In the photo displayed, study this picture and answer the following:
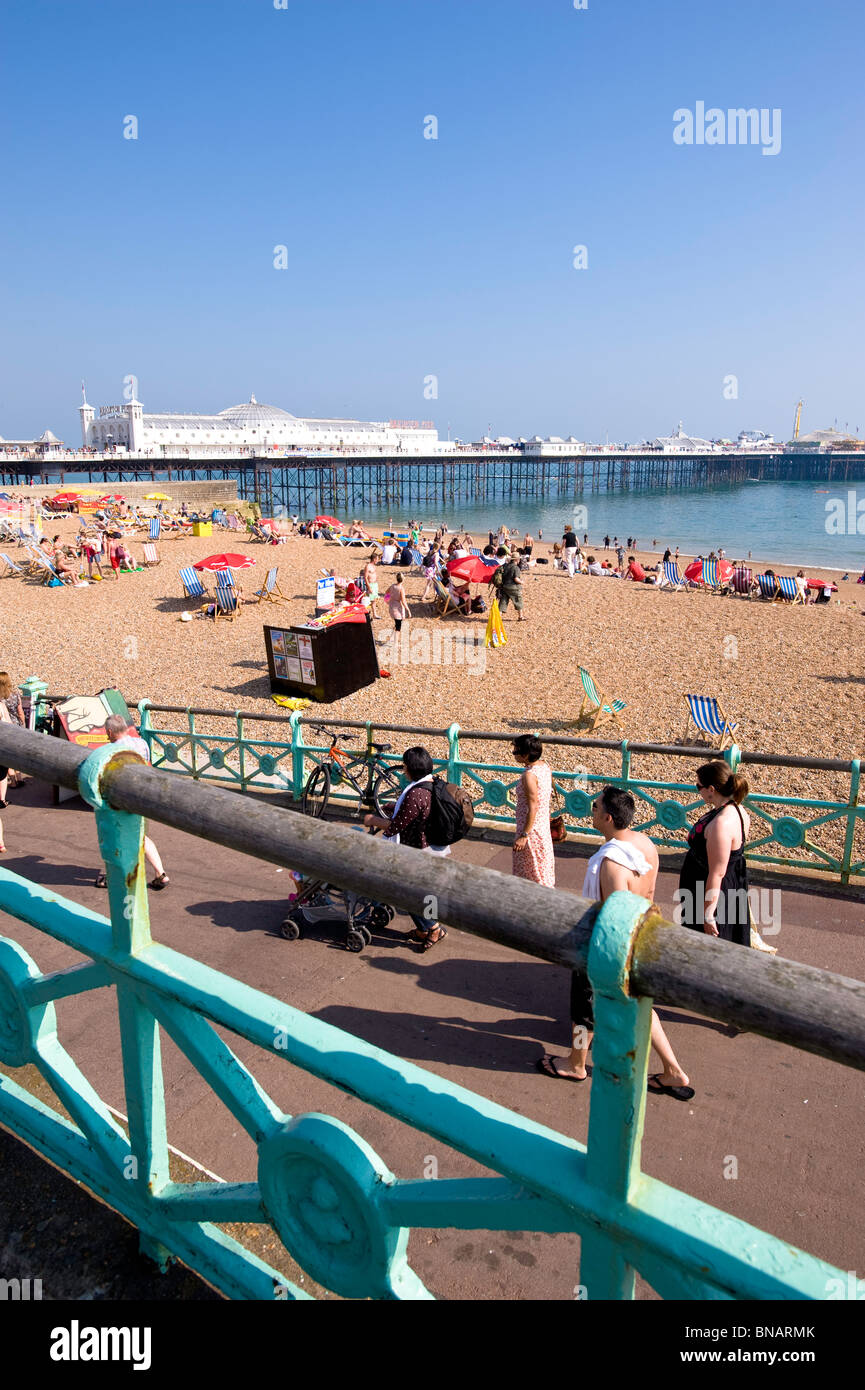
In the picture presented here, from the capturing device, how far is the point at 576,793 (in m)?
6.65

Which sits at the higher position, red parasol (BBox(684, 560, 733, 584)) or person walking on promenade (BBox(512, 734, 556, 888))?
red parasol (BBox(684, 560, 733, 584))

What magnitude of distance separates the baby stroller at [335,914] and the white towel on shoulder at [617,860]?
180 centimetres

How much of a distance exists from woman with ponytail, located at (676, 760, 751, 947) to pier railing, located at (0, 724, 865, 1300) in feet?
10.6

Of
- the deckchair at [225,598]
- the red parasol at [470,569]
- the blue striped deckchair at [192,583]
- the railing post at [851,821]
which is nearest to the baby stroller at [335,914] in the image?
the railing post at [851,821]

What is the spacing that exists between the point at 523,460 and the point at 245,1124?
4571 inches

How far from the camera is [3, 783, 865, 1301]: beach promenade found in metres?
2.78

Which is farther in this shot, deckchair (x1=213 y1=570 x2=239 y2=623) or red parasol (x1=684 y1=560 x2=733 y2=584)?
red parasol (x1=684 y1=560 x2=733 y2=584)

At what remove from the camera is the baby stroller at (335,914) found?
504cm

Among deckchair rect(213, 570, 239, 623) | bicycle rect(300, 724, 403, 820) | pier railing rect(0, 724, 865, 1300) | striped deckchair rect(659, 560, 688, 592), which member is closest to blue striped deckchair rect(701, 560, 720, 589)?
striped deckchair rect(659, 560, 688, 592)

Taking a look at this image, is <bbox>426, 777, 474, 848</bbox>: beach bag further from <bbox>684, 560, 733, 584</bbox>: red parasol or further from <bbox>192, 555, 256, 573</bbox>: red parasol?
<bbox>684, 560, 733, 584</bbox>: red parasol

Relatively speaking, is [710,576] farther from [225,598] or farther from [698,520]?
[698,520]

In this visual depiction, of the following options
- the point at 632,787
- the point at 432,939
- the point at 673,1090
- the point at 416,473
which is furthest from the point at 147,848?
the point at 416,473

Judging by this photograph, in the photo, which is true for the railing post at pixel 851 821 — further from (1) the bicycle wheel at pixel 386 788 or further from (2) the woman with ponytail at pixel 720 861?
(1) the bicycle wheel at pixel 386 788

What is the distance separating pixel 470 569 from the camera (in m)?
19.3
